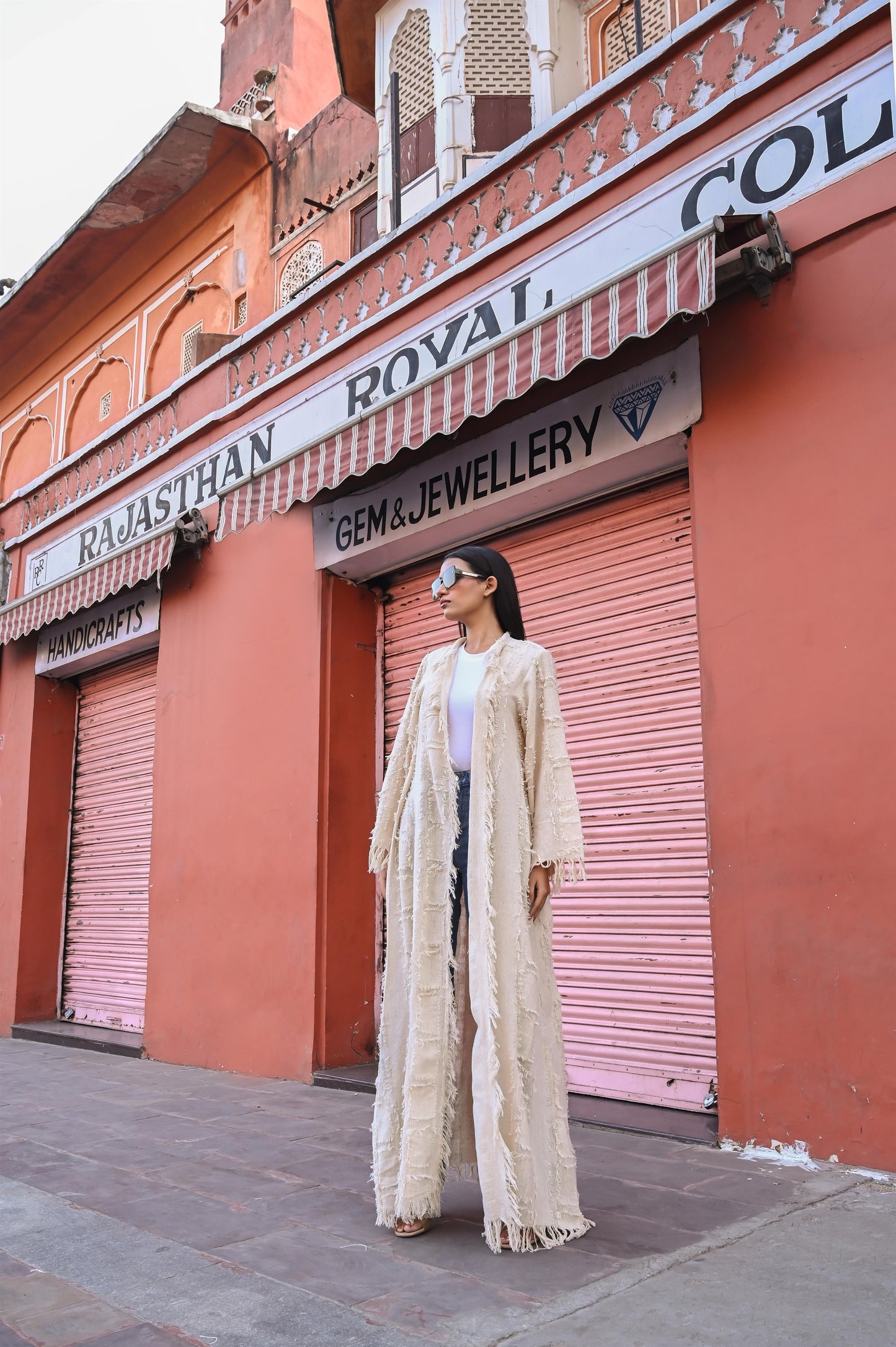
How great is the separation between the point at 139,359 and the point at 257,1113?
8592mm

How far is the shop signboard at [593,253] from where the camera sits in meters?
4.21

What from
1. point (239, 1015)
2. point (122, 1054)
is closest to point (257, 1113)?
point (239, 1015)

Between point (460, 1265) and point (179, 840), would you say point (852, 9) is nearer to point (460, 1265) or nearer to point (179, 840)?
point (460, 1265)

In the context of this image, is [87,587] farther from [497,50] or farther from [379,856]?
[379,856]

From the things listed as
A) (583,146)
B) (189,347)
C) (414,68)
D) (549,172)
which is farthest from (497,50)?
(189,347)

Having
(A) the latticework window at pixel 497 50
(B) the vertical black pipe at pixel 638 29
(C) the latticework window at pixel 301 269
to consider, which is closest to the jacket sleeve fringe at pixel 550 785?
(B) the vertical black pipe at pixel 638 29

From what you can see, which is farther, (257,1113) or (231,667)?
(231,667)

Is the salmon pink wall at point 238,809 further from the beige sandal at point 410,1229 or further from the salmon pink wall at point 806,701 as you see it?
the beige sandal at point 410,1229

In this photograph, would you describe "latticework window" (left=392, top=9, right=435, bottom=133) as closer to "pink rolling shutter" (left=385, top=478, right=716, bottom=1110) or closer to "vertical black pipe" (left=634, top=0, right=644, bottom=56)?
"vertical black pipe" (left=634, top=0, right=644, bottom=56)

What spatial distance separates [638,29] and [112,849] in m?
7.08

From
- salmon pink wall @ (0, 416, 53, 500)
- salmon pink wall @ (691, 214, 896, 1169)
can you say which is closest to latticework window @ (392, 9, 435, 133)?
salmon pink wall @ (691, 214, 896, 1169)

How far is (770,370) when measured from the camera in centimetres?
435

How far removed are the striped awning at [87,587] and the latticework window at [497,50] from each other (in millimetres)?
3465

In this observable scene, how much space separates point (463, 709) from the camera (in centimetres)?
332
